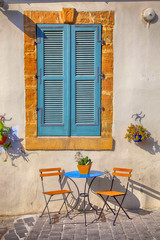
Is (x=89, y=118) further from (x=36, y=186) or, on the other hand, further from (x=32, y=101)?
(x=36, y=186)

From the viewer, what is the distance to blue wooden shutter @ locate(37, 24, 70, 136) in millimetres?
6078

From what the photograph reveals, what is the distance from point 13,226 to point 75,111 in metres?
2.08

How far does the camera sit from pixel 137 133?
5.96 metres

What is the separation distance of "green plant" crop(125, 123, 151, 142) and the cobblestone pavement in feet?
3.96

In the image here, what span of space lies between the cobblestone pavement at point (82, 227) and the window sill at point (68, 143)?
1090 mm

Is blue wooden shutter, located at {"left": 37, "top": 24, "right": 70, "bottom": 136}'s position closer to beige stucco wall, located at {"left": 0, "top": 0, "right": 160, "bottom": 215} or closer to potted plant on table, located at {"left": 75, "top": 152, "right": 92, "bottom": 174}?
beige stucco wall, located at {"left": 0, "top": 0, "right": 160, "bottom": 215}

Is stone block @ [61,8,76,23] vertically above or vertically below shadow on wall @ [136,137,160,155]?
above

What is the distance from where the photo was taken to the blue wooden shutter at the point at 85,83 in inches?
240

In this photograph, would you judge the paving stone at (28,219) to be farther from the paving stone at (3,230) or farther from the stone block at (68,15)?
the stone block at (68,15)

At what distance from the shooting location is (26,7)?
607 centimetres

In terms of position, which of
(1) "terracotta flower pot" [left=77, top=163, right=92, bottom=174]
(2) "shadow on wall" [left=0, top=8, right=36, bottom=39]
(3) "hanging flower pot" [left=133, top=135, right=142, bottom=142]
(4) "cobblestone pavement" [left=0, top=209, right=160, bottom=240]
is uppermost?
(2) "shadow on wall" [left=0, top=8, right=36, bottom=39]

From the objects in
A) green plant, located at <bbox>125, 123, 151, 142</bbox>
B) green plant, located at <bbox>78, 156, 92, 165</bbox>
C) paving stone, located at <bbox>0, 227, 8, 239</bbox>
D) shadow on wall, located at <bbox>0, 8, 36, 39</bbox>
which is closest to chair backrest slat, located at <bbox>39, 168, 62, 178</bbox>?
green plant, located at <bbox>78, 156, 92, 165</bbox>

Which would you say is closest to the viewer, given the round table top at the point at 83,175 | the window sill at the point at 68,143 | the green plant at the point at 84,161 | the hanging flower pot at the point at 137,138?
the round table top at the point at 83,175

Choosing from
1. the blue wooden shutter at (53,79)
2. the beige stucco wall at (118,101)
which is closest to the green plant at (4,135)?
the beige stucco wall at (118,101)
